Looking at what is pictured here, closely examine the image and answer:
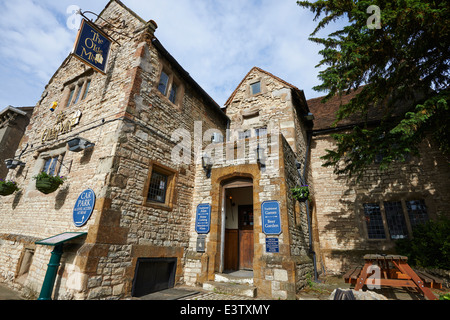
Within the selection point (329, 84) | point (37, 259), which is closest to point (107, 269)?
point (37, 259)

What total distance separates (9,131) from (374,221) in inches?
→ 869

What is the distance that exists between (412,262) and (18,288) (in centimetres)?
1309

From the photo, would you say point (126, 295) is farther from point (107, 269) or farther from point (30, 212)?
point (30, 212)

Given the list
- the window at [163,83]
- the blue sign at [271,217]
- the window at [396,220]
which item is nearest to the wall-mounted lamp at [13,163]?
the window at [163,83]

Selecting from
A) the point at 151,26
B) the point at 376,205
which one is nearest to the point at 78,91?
the point at 151,26

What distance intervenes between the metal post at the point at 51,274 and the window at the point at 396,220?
40.2 feet

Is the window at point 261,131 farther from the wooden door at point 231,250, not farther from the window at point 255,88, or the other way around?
the wooden door at point 231,250

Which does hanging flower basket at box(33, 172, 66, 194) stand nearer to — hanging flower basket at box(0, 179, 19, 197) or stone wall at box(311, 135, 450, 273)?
hanging flower basket at box(0, 179, 19, 197)

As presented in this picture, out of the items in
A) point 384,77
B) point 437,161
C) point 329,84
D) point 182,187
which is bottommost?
point 182,187

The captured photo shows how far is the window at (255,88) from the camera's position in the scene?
38.7 feet

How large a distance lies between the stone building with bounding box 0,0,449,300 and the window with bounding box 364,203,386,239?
0.77ft

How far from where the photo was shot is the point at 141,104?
22.4 ft

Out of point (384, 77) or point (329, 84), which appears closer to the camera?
point (329, 84)

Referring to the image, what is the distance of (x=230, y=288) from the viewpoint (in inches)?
238
